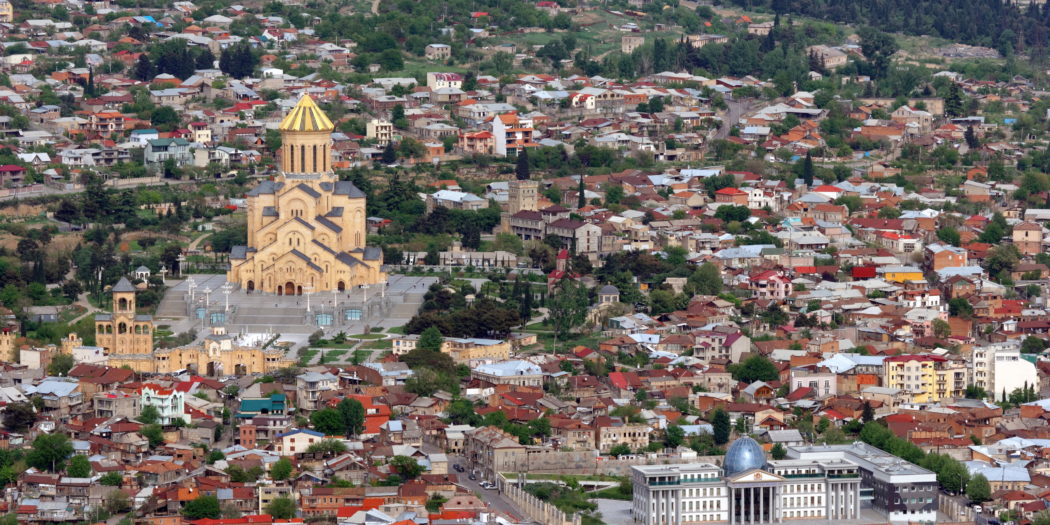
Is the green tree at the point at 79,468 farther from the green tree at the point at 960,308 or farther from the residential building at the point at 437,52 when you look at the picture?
the residential building at the point at 437,52

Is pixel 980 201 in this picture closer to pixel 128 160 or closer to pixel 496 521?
pixel 128 160

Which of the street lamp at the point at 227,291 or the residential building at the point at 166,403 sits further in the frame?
the street lamp at the point at 227,291

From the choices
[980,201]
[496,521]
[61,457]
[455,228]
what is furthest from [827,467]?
[980,201]

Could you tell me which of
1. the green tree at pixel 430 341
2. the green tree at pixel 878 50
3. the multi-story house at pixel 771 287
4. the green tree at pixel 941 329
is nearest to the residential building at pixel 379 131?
the multi-story house at pixel 771 287

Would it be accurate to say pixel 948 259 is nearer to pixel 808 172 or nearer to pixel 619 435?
pixel 808 172

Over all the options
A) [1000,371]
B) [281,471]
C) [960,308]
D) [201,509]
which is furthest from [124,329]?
[960,308]
